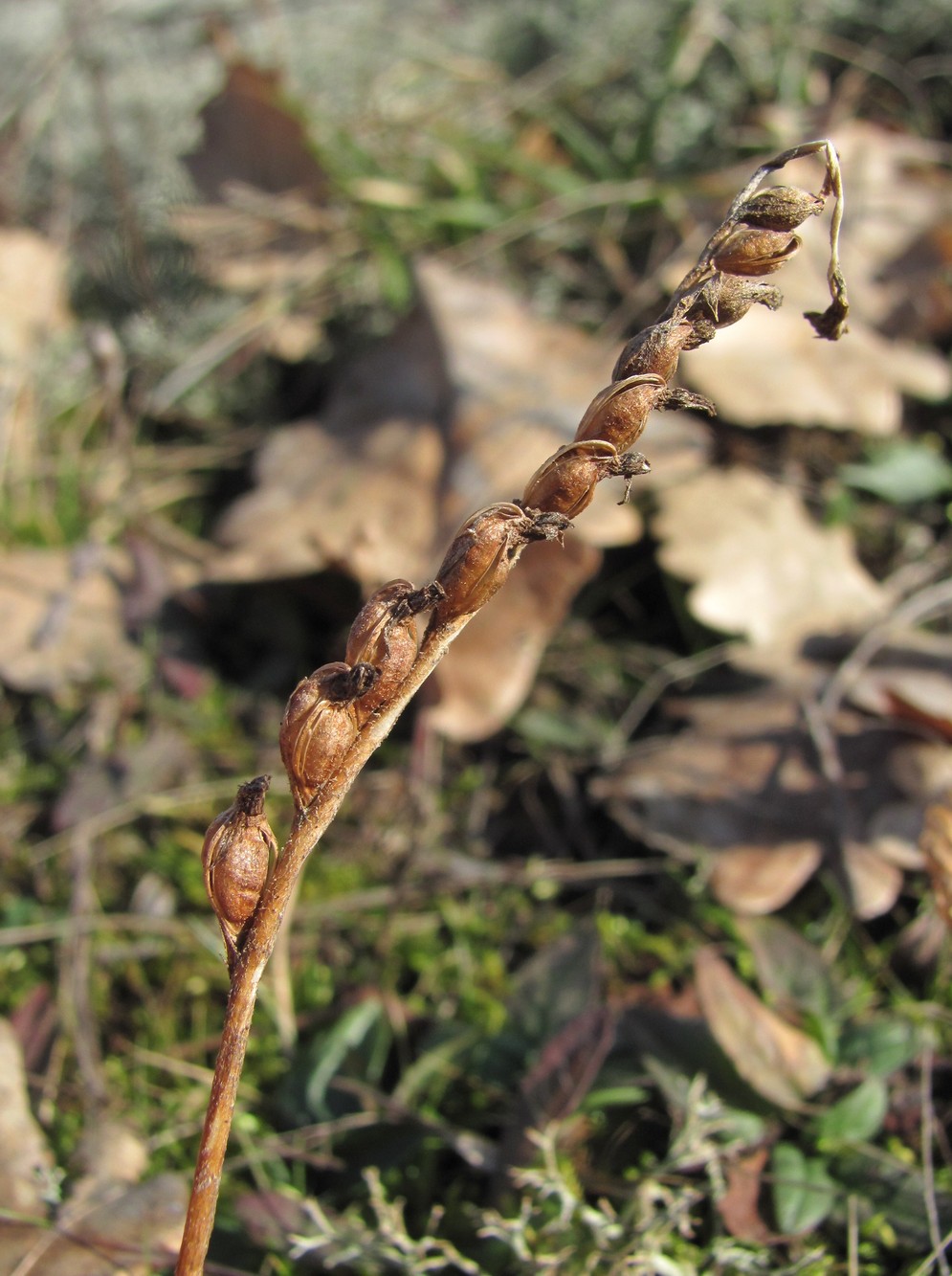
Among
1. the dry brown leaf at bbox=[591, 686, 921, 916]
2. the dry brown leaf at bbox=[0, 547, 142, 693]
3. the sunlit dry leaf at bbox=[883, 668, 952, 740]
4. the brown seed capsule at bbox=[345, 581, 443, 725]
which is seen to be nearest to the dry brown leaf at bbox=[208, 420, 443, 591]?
the dry brown leaf at bbox=[0, 547, 142, 693]

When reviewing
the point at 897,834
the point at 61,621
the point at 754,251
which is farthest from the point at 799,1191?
the point at 61,621

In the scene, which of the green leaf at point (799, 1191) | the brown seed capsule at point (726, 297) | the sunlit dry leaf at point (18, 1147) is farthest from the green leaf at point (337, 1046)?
the brown seed capsule at point (726, 297)

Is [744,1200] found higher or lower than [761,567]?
lower

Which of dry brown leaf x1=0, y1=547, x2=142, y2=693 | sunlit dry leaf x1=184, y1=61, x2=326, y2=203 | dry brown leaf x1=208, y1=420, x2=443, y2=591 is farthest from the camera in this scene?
sunlit dry leaf x1=184, y1=61, x2=326, y2=203

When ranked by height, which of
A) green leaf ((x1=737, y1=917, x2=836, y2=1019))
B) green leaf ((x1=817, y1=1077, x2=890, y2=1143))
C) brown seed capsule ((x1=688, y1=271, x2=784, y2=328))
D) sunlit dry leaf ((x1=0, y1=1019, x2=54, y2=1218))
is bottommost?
green leaf ((x1=817, y1=1077, x2=890, y2=1143))

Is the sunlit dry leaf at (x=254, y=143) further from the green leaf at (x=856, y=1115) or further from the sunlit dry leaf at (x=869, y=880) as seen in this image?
the green leaf at (x=856, y=1115)

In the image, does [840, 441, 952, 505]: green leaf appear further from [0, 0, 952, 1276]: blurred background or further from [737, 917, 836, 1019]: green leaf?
[737, 917, 836, 1019]: green leaf

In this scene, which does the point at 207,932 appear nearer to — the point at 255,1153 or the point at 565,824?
the point at 255,1153

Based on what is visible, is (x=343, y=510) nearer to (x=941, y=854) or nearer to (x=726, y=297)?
(x=941, y=854)
